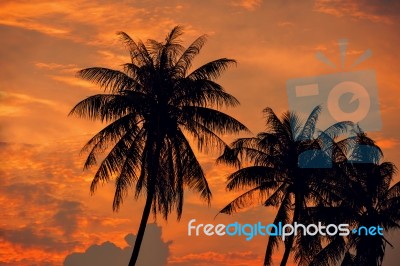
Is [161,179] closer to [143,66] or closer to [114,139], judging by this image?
[114,139]

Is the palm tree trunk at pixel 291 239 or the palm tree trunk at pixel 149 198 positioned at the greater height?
the palm tree trunk at pixel 149 198

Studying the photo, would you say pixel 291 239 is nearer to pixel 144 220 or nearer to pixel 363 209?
pixel 363 209

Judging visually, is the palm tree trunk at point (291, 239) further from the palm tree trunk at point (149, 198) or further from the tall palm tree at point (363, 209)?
the palm tree trunk at point (149, 198)

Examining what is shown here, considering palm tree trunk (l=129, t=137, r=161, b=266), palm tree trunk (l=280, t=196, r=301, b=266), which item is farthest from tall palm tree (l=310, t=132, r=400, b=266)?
palm tree trunk (l=129, t=137, r=161, b=266)

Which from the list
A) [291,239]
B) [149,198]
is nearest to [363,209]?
[291,239]

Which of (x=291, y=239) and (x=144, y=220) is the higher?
(x=144, y=220)

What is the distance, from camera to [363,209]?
48.2 metres

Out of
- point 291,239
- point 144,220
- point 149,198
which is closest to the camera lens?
point 144,220

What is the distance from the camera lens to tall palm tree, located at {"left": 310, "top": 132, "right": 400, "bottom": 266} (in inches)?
1834

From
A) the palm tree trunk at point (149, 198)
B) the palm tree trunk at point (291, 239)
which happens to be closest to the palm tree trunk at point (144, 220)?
the palm tree trunk at point (149, 198)

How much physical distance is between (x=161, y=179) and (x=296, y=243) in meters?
12.0

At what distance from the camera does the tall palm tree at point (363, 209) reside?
4659 centimetres

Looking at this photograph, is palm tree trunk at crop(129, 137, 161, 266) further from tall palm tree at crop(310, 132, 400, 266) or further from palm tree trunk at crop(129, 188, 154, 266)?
tall palm tree at crop(310, 132, 400, 266)

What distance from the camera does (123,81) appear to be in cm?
4009
